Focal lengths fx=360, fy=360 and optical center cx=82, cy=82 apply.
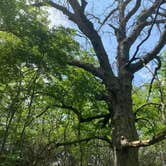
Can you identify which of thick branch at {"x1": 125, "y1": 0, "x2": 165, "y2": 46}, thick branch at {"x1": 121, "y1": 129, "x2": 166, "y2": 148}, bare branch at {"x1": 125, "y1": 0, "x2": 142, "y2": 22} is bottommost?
thick branch at {"x1": 121, "y1": 129, "x2": 166, "y2": 148}

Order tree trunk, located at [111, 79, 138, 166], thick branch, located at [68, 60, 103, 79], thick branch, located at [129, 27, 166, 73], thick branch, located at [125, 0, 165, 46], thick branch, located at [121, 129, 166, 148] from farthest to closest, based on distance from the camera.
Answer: thick branch, located at [125, 0, 165, 46]
thick branch, located at [68, 60, 103, 79]
thick branch, located at [129, 27, 166, 73]
tree trunk, located at [111, 79, 138, 166]
thick branch, located at [121, 129, 166, 148]

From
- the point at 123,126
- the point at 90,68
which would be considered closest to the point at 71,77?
the point at 90,68

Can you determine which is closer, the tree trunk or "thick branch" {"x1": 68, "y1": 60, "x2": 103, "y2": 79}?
the tree trunk

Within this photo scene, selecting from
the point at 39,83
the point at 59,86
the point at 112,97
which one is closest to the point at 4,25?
the point at 39,83

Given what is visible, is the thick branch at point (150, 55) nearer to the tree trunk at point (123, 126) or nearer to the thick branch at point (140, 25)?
the tree trunk at point (123, 126)

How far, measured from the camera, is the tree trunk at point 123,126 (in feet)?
19.7

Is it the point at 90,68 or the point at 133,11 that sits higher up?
the point at 133,11

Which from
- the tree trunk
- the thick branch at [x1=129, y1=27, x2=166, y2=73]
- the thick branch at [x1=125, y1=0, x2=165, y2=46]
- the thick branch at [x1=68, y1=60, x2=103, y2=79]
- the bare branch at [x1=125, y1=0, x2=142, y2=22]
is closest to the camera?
the tree trunk

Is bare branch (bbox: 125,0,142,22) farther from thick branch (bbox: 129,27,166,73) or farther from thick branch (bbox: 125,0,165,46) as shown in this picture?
thick branch (bbox: 129,27,166,73)

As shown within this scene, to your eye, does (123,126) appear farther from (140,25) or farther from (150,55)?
(140,25)

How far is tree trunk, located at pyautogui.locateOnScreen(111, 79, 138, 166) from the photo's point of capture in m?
6.00

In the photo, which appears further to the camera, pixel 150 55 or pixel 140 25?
pixel 140 25

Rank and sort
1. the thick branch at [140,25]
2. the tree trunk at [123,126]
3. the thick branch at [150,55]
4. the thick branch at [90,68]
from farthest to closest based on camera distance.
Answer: the thick branch at [140,25], the thick branch at [90,68], the thick branch at [150,55], the tree trunk at [123,126]

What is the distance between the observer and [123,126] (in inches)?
245
